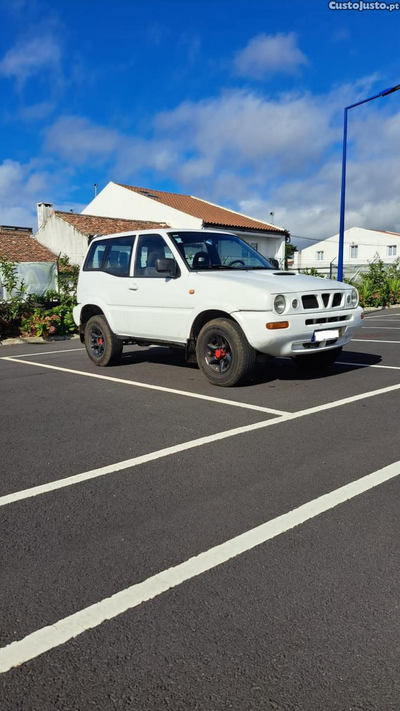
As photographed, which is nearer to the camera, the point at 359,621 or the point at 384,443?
the point at 359,621

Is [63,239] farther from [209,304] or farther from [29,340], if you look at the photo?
[209,304]

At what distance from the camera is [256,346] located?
658 centimetres

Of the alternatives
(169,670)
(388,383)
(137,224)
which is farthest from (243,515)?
(137,224)

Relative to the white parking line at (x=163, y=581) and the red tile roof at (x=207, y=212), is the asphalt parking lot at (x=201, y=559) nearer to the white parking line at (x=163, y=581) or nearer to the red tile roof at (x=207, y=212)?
the white parking line at (x=163, y=581)

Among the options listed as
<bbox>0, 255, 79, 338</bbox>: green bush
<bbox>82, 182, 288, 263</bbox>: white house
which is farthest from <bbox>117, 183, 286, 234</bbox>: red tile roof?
<bbox>0, 255, 79, 338</bbox>: green bush

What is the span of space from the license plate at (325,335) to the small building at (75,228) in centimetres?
2909

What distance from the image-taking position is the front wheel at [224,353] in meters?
6.68

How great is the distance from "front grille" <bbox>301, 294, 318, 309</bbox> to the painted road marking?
118 centimetres

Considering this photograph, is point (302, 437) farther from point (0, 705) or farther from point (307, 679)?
point (0, 705)

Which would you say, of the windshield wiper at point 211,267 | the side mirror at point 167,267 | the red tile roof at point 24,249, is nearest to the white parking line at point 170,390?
the side mirror at point 167,267

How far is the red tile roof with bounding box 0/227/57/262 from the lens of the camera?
35281 millimetres

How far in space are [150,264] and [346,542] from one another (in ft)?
→ 18.1

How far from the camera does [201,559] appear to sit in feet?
9.37

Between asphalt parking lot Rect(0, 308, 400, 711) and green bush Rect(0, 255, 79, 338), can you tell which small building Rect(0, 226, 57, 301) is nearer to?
green bush Rect(0, 255, 79, 338)
